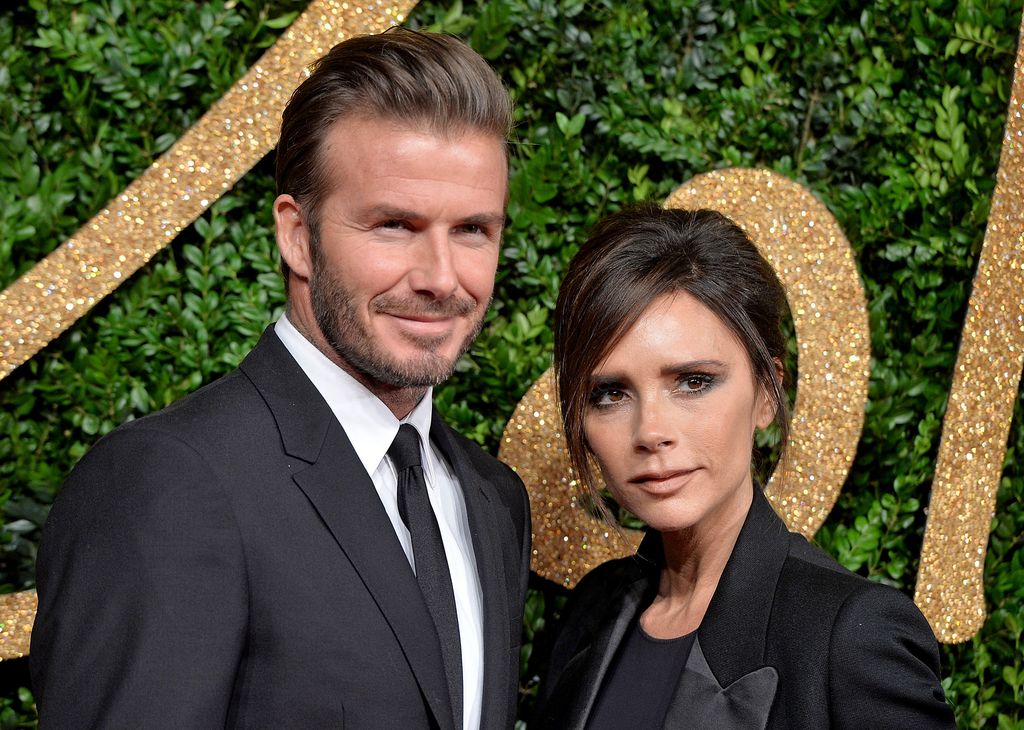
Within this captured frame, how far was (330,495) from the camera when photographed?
1.54 m

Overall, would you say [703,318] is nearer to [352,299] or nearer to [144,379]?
[352,299]

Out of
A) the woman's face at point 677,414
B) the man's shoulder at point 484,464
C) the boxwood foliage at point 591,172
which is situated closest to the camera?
the woman's face at point 677,414

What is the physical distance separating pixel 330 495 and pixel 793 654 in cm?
68

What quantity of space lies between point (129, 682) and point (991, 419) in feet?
6.05

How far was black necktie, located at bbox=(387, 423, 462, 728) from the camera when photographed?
1.57 m

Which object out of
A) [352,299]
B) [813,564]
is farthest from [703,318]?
[352,299]

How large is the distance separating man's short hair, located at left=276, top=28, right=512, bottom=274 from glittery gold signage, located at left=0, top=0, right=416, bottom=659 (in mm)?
622

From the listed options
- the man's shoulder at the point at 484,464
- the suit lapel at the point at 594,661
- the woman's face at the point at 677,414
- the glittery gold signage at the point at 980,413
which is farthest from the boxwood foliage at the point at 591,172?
the woman's face at the point at 677,414

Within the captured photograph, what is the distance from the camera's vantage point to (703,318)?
5.82 ft

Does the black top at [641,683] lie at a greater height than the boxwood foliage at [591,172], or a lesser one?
lesser

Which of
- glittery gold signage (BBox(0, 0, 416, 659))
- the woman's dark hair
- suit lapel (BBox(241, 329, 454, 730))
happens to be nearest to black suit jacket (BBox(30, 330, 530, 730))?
suit lapel (BBox(241, 329, 454, 730))

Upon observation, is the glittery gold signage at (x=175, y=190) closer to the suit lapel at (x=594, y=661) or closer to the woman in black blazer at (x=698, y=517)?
the woman in black blazer at (x=698, y=517)

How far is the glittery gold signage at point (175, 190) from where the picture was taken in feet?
7.16

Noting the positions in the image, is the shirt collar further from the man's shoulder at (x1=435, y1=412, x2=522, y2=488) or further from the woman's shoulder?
the woman's shoulder
